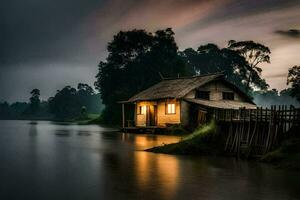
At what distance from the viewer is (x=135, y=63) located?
8381 centimetres

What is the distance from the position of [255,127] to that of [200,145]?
395 cm

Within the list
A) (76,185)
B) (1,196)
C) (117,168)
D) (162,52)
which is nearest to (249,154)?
(117,168)

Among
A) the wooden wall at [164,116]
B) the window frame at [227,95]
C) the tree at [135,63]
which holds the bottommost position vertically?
the wooden wall at [164,116]

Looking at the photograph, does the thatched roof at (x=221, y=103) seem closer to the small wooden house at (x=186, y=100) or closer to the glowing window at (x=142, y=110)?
the small wooden house at (x=186, y=100)

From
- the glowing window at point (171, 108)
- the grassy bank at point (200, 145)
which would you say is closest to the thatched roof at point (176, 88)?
the glowing window at point (171, 108)

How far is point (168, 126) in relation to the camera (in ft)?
157

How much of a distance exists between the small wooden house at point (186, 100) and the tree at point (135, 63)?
94.8ft

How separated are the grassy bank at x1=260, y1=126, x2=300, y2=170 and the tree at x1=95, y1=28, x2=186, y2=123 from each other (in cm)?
6122

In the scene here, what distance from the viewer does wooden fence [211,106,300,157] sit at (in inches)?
823

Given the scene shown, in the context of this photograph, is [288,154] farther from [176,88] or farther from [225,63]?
[225,63]

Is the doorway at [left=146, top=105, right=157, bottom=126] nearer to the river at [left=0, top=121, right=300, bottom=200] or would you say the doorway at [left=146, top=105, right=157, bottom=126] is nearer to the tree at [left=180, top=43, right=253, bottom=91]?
the river at [left=0, top=121, right=300, bottom=200]

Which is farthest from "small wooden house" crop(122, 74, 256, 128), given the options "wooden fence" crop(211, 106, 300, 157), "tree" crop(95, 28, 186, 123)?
"tree" crop(95, 28, 186, 123)

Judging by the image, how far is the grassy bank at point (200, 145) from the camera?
24.2 meters

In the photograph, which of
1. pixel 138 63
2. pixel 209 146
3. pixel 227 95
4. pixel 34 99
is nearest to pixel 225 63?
pixel 138 63
